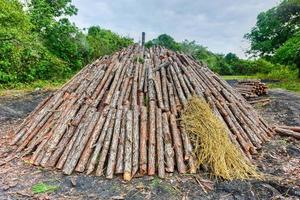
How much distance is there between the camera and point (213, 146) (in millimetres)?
4594

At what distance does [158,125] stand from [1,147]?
98.4 inches

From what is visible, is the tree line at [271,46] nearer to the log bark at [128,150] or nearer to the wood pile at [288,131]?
the wood pile at [288,131]

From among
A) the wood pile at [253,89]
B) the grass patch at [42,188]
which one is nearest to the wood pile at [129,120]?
the grass patch at [42,188]

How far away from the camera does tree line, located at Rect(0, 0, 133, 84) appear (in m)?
9.07

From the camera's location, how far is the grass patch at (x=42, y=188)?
4.01m

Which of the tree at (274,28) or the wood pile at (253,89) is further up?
the tree at (274,28)

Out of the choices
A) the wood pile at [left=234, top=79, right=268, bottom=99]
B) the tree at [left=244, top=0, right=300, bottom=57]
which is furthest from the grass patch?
the tree at [left=244, top=0, right=300, bottom=57]

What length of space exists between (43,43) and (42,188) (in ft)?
37.3

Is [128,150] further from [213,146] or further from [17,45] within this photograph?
[17,45]

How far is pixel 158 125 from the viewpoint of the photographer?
4953 mm

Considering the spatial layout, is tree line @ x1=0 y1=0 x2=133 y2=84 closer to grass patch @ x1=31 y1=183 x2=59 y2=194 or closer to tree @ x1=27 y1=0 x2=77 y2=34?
tree @ x1=27 y1=0 x2=77 y2=34

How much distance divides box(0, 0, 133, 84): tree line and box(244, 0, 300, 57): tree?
8779 millimetres

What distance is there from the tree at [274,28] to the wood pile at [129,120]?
14.1 m

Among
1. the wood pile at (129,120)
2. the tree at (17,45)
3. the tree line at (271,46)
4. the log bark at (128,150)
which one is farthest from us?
the tree line at (271,46)
